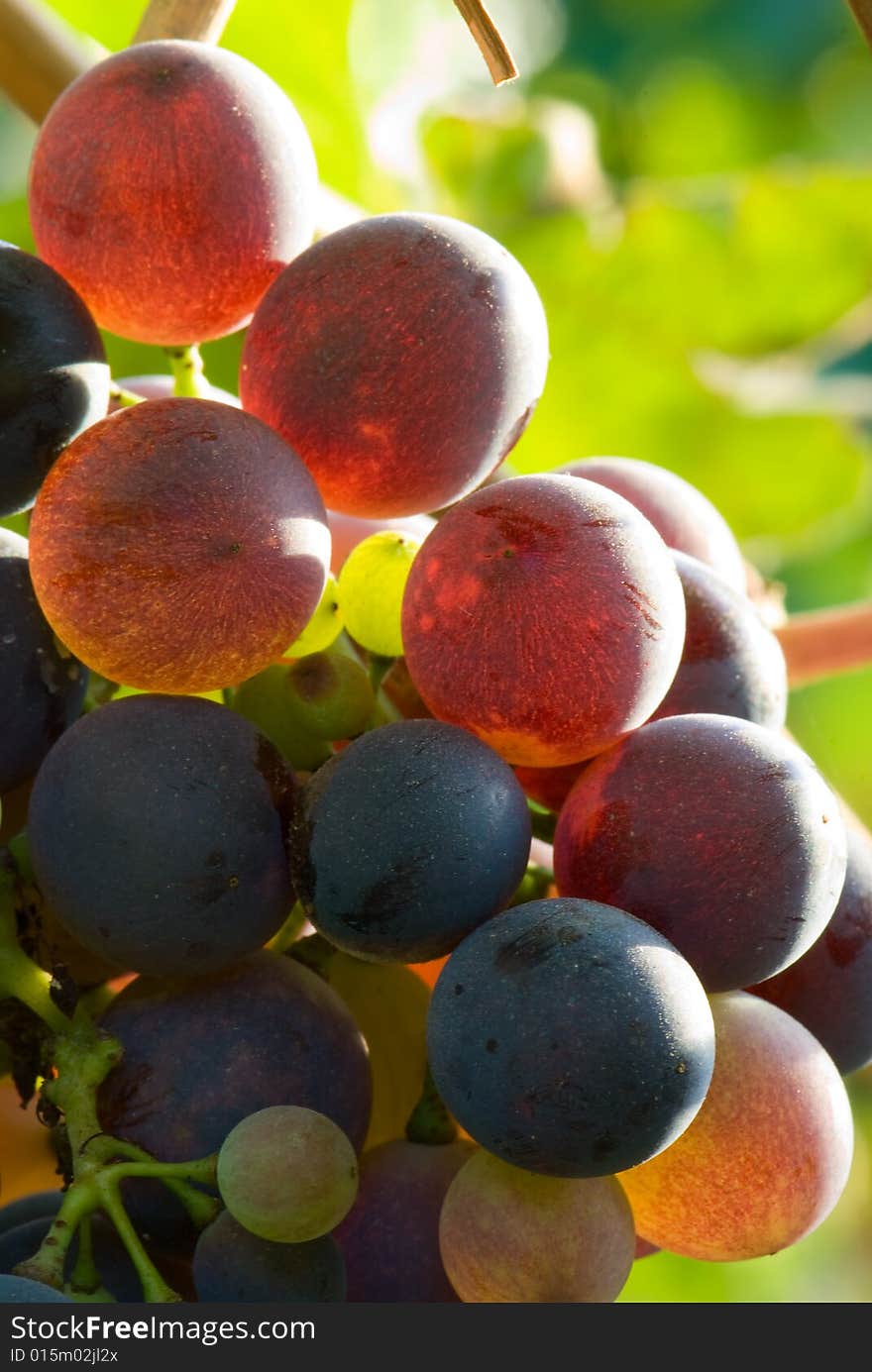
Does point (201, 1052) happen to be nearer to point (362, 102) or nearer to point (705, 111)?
point (362, 102)

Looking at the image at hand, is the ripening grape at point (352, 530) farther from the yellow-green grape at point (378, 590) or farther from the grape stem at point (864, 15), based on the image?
the grape stem at point (864, 15)

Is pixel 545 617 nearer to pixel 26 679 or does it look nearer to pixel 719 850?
pixel 719 850

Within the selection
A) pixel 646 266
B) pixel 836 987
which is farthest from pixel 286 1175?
pixel 646 266

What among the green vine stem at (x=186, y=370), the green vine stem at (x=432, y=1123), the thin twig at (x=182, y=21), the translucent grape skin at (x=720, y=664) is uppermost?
the thin twig at (x=182, y=21)

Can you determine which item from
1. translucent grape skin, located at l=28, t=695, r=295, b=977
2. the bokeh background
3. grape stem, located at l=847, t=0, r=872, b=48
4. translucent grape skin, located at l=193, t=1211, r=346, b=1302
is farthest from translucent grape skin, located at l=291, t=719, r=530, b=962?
the bokeh background

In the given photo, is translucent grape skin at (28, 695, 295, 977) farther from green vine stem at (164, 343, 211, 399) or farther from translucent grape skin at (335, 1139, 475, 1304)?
green vine stem at (164, 343, 211, 399)

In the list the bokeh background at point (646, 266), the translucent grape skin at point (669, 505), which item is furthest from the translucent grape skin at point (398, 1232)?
the bokeh background at point (646, 266)

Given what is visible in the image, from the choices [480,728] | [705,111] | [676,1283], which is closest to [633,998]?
[480,728]
